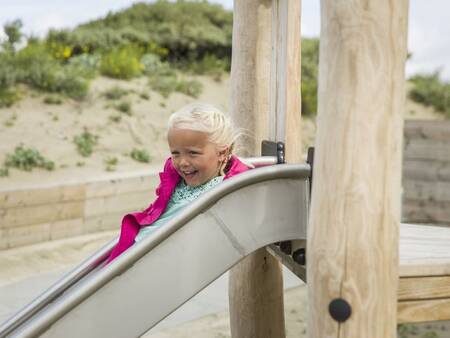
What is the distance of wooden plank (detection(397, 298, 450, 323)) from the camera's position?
8.55 ft

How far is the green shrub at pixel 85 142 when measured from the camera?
8297 mm

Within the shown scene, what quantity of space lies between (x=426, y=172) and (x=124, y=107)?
3.81 metres

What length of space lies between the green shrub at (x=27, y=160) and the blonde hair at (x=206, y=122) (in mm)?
4985

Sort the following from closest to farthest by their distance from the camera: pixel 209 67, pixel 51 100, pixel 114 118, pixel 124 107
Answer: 1. pixel 51 100
2. pixel 114 118
3. pixel 124 107
4. pixel 209 67

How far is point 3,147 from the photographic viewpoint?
7867 mm

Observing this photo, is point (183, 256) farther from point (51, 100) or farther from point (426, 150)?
point (51, 100)

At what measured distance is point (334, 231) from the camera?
7.79 ft

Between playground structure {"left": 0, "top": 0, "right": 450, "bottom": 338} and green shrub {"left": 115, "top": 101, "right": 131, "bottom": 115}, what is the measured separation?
6.85 m

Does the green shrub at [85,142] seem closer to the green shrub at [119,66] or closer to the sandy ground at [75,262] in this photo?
the sandy ground at [75,262]

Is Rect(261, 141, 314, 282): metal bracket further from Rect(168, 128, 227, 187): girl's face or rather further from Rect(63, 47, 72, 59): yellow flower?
Rect(63, 47, 72, 59): yellow flower

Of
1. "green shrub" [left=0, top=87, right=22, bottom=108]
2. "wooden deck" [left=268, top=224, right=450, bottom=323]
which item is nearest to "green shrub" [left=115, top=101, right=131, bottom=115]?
"green shrub" [left=0, top=87, right=22, bottom=108]

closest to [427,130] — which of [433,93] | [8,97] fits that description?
[8,97]

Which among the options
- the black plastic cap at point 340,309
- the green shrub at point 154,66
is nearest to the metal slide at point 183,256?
the black plastic cap at point 340,309

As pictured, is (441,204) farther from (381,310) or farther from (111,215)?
(381,310)
